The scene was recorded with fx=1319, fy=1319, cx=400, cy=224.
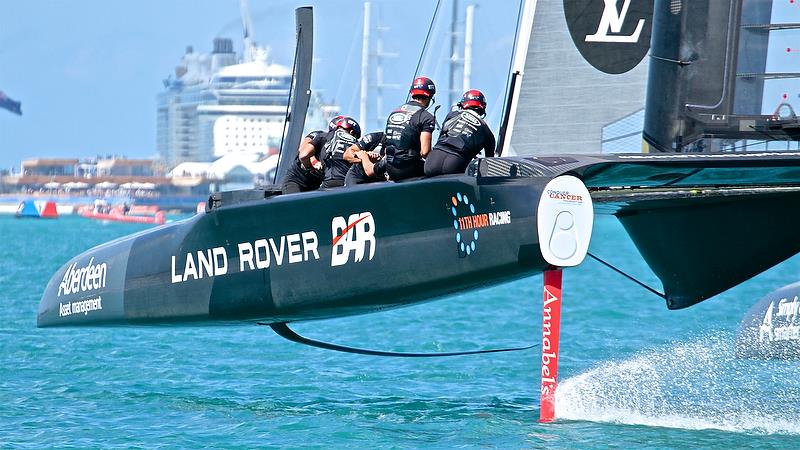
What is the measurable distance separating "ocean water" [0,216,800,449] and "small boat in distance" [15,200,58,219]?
70.9m

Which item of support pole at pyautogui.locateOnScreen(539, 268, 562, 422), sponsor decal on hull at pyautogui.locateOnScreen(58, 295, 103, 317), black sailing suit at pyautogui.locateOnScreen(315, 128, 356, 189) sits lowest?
sponsor decal on hull at pyautogui.locateOnScreen(58, 295, 103, 317)

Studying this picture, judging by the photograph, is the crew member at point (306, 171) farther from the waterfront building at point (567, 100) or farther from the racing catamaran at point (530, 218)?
the waterfront building at point (567, 100)

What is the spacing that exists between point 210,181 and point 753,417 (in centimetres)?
8754

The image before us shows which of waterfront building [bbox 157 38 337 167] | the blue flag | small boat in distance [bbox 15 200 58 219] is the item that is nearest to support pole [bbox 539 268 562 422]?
small boat in distance [bbox 15 200 58 219]

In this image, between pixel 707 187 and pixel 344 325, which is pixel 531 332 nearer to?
pixel 344 325

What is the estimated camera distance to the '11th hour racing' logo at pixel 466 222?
6172 millimetres

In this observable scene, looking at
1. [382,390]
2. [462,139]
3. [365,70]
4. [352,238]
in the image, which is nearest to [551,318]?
[462,139]

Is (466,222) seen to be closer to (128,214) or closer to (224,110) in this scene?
(128,214)

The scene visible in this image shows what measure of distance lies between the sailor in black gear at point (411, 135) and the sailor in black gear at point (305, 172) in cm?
101

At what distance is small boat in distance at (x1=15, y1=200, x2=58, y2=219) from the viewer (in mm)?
80850

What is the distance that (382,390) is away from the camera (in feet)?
25.8

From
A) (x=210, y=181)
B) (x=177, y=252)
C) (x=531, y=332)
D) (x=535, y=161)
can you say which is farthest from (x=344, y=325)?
(x=210, y=181)

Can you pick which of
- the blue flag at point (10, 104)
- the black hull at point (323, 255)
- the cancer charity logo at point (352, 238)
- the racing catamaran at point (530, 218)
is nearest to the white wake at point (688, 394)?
the racing catamaran at point (530, 218)

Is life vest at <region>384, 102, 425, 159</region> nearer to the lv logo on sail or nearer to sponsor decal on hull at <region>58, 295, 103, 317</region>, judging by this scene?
the lv logo on sail
